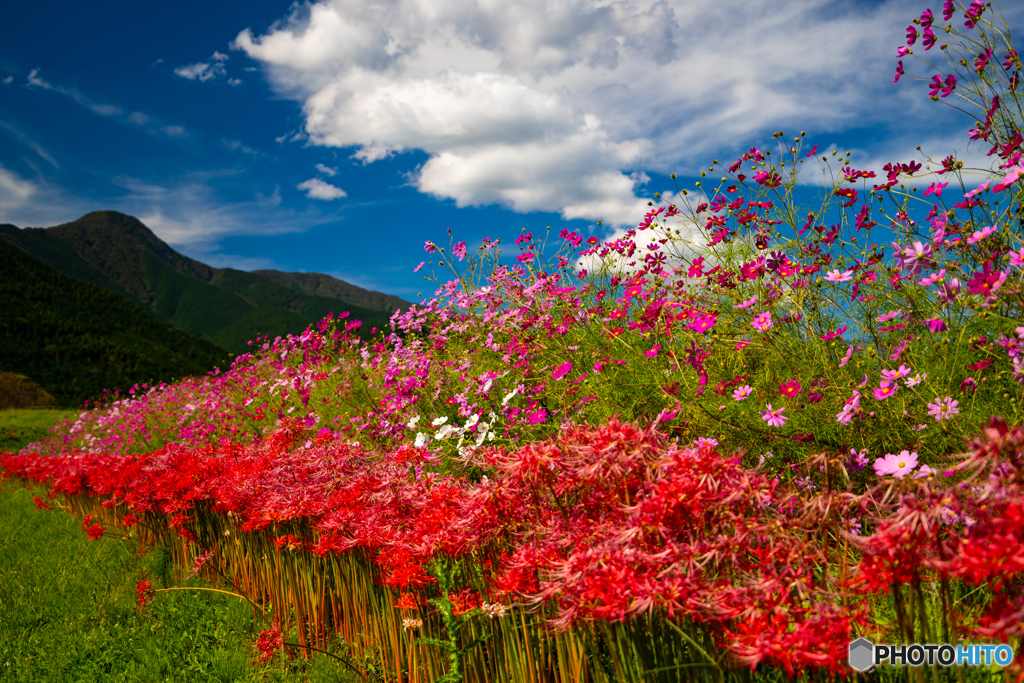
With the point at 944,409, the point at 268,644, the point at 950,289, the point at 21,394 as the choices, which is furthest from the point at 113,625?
the point at 21,394

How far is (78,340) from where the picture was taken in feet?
75.4

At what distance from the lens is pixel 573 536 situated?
59.7 inches

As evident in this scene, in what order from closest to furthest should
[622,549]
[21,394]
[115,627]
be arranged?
1. [622,549]
2. [115,627]
3. [21,394]

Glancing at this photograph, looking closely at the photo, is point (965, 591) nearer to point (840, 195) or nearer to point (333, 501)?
point (840, 195)

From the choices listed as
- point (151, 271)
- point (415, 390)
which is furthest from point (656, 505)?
point (151, 271)

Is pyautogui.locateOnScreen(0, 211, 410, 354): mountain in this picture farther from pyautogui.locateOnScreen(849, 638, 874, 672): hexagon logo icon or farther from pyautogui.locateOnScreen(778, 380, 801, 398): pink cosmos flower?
pyautogui.locateOnScreen(849, 638, 874, 672): hexagon logo icon

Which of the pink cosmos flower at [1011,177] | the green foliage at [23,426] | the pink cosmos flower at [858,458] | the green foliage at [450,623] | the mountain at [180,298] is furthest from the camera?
the mountain at [180,298]

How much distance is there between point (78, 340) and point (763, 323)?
93.8ft

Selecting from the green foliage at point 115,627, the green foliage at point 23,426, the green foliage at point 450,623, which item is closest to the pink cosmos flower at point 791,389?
the green foliage at point 450,623

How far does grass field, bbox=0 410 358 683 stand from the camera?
8.86ft

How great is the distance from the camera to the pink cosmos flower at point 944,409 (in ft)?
6.97

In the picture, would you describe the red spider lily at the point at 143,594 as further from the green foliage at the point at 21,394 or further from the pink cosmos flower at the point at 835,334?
the green foliage at the point at 21,394
